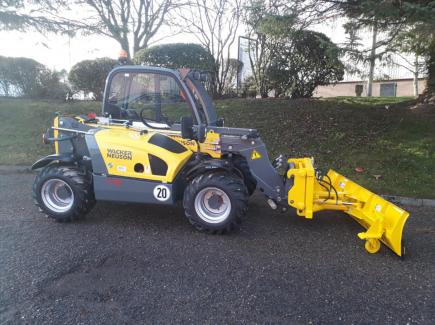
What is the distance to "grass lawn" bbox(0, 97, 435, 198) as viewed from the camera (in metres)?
7.07

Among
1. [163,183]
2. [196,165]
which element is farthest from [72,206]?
[196,165]

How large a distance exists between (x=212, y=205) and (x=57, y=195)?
84.3 inches

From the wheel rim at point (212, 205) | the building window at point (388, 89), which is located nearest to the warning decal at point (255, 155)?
the wheel rim at point (212, 205)

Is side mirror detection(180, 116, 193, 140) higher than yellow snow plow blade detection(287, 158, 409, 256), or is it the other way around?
side mirror detection(180, 116, 193, 140)

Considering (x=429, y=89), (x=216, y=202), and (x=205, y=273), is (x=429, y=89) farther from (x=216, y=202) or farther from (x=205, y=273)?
(x=205, y=273)

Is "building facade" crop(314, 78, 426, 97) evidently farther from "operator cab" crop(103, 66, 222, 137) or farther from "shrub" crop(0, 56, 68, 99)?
"operator cab" crop(103, 66, 222, 137)

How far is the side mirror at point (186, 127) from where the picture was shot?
4.59 meters

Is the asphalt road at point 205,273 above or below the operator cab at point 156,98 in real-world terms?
below

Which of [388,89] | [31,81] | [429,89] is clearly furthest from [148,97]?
[388,89]

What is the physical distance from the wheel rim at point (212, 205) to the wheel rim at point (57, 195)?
5.61 ft

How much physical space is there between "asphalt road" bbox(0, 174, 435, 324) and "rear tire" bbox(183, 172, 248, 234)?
0.55 ft

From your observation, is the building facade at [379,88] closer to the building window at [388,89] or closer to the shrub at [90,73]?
the building window at [388,89]

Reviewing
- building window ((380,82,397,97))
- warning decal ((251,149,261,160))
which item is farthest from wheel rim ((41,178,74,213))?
building window ((380,82,397,97))

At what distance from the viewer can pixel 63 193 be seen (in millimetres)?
5012
